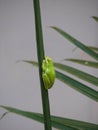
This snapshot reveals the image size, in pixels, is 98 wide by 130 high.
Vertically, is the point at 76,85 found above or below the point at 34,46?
above

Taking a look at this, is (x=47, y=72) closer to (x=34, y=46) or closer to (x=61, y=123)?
(x=61, y=123)

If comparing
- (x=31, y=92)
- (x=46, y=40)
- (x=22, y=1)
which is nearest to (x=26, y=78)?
(x=31, y=92)

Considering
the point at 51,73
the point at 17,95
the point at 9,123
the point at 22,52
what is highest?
the point at 51,73

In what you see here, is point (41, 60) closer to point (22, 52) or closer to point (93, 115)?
point (22, 52)

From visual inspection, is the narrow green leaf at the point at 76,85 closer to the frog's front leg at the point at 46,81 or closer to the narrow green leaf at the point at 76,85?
the narrow green leaf at the point at 76,85

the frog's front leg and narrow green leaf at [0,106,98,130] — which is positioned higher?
the frog's front leg

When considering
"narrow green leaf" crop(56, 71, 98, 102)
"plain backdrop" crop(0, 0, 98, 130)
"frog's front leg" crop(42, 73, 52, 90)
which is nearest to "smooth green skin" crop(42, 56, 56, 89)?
"frog's front leg" crop(42, 73, 52, 90)

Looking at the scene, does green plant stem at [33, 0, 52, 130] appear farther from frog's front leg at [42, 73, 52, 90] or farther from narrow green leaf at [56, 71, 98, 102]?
narrow green leaf at [56, 71, 98, 102]

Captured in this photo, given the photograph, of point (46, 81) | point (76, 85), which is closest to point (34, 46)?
point (76, 85)

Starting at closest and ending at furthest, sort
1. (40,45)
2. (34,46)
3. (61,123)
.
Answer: (40,45) < (61,123) < (34,46)
